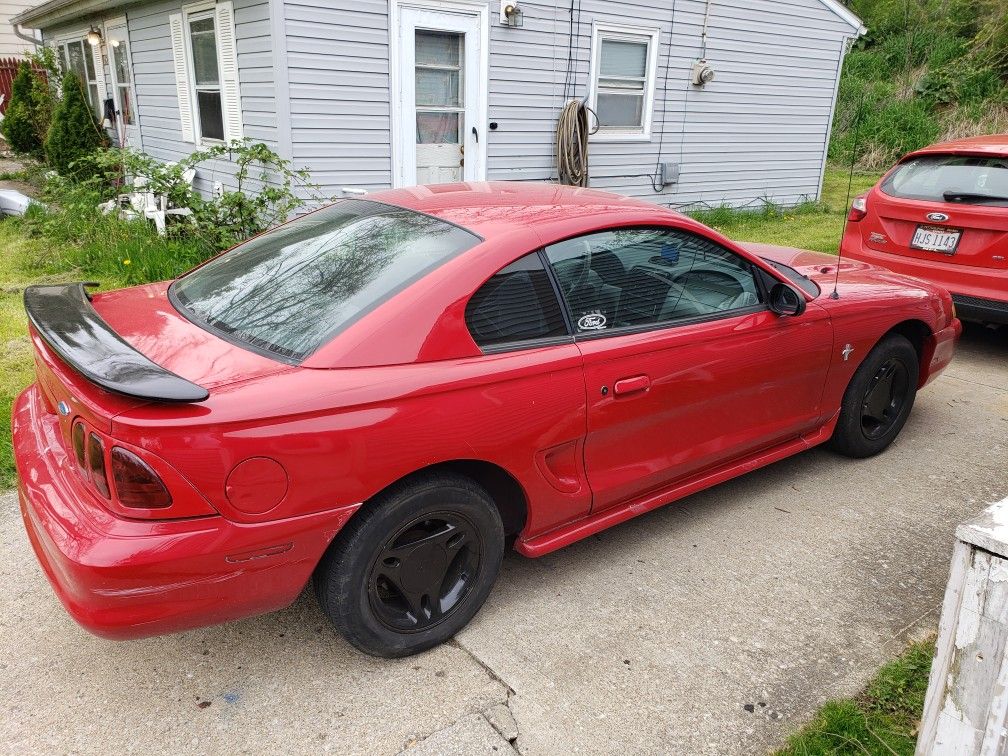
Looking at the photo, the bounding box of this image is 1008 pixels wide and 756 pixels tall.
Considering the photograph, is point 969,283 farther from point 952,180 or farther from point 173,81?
point 173,81

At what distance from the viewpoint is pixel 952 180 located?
5.68 metres

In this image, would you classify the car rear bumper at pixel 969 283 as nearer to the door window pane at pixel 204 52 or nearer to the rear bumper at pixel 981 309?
the rear bumper at pixel 981 309

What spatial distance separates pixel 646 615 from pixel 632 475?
530mm

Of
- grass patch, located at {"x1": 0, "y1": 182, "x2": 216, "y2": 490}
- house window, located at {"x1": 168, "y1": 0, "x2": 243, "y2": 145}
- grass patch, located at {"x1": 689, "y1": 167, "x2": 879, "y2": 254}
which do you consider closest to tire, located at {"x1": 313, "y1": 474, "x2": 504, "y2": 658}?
grass patch, located at {"x1": 0, "y1": 182, "x2": 216, "y2": 490}

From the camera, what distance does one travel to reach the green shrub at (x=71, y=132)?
11.6m

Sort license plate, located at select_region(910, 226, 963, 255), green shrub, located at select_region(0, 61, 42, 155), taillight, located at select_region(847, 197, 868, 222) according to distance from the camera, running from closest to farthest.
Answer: license plate, located at select_region(910, 226, 963, 255), taillight, located at select_region(847, 197, 868, 222), green shrub, located at select_region(0, 61, 42, 155)

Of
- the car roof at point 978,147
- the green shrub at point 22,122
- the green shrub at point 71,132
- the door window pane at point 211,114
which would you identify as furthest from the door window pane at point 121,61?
the car roof at point 978,147

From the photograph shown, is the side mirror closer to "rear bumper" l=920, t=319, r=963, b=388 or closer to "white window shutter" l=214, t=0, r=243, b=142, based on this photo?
"rear bumper" l=920, t=319, r=963, b=388

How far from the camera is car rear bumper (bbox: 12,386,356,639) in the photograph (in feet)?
6.75

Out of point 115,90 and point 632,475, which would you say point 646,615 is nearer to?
point 632,475

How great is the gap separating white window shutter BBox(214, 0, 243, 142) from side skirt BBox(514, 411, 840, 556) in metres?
6.53

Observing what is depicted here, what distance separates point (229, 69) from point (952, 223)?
271 inches

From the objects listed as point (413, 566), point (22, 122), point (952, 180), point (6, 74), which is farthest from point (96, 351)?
point (6, 74)

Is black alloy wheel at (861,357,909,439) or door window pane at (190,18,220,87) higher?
door window pane at (190,18,220,87)
